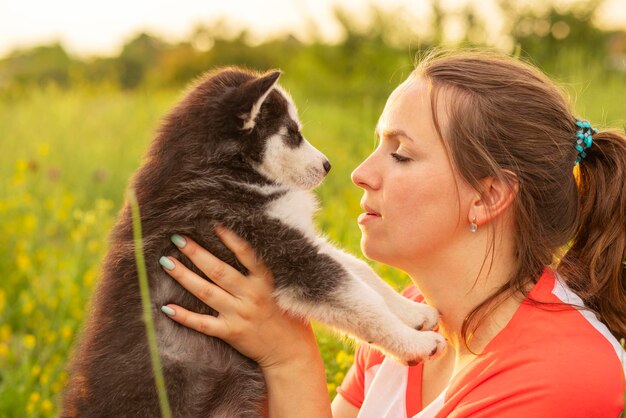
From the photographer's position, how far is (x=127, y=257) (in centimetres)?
259

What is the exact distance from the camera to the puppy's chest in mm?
2721

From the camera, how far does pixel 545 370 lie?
6.77 feet

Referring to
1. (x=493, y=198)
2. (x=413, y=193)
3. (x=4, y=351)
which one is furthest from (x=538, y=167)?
(x=4, y=351)

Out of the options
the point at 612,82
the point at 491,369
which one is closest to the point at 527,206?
the point at 491,369

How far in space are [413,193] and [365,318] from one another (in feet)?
1.55

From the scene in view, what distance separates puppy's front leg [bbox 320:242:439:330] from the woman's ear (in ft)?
1.37

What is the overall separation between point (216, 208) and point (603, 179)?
1.39m

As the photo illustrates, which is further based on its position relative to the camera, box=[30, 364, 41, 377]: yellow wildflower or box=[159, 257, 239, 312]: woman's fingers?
box=[30, 364, 41, 377]: yellow wildflower

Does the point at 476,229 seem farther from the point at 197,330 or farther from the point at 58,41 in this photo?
the point at 58,41

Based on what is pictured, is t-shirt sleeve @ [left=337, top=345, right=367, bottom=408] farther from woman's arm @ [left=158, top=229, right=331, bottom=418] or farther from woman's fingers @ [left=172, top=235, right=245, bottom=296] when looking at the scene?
woman's fingers @ [left=172, top=235, right=245, bottom=296]

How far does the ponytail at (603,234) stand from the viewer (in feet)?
8.20

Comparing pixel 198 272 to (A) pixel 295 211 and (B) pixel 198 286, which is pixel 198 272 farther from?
(A) pixel 295 211

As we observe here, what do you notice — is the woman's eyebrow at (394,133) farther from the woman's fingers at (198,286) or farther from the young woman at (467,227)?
the woman's fingers at (198,286)

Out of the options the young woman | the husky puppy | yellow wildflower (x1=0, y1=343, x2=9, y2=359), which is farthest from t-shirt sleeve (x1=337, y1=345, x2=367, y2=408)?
yellow wildflower (x1=0, y1=343, x2=9, y2=359)
